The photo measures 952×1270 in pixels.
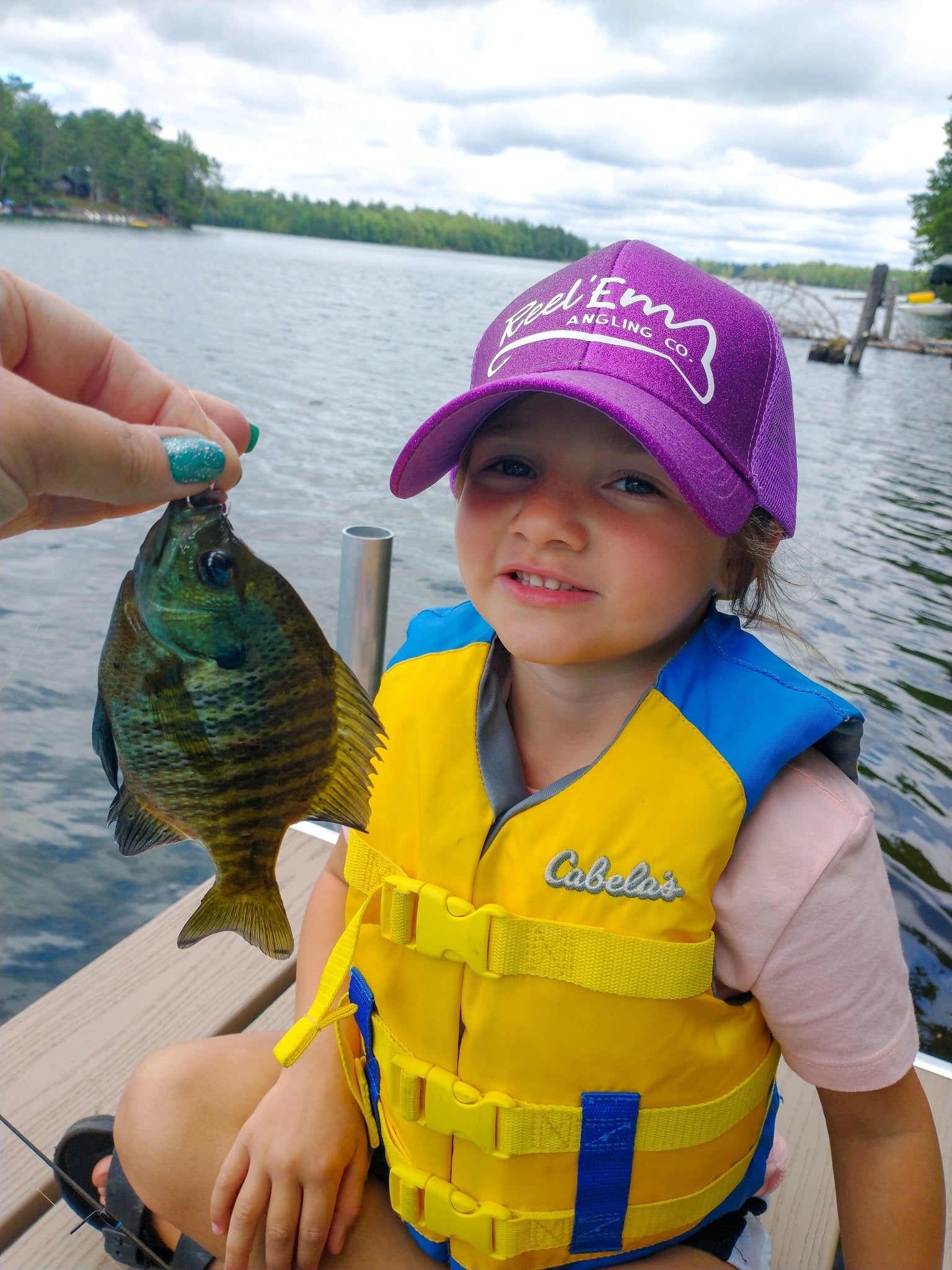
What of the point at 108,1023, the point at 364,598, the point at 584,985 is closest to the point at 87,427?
the point at 584,985

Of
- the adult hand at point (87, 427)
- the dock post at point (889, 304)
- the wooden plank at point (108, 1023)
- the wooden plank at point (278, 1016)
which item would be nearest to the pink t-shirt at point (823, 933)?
the adult hand at point (87, 427)

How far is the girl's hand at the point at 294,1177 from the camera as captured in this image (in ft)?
5.83

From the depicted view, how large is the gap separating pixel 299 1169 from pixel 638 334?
1691 mm

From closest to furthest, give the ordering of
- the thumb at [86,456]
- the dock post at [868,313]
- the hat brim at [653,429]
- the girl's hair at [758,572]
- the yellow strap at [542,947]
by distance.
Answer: the thumb at [86,456]
the hat brim at [653,429]
the yellow strap at [542,947]
the girl's hair at [758,572]
the dock post at [868,313]

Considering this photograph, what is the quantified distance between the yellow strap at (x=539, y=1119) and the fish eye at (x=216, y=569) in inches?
44.4

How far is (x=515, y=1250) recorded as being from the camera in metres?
1.78

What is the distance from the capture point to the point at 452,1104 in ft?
5.85

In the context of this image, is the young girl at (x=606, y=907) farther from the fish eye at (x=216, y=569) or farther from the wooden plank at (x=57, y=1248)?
the fish eye at (x=216, y=569)

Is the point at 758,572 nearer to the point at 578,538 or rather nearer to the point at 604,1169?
the point at 578,538

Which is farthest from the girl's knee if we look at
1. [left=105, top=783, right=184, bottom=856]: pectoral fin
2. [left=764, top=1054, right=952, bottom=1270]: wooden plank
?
[left=764, top=1054, right=952, bottom=1270]: wooden plank

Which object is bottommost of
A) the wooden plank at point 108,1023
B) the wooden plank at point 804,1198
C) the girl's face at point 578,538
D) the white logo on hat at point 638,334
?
the wooden plank at point 804,1198

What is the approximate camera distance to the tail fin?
1.28m

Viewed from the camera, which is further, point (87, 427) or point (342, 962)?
point (342, 962)

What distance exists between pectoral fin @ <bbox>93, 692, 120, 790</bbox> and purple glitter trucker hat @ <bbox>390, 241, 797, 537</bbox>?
2.55ft
